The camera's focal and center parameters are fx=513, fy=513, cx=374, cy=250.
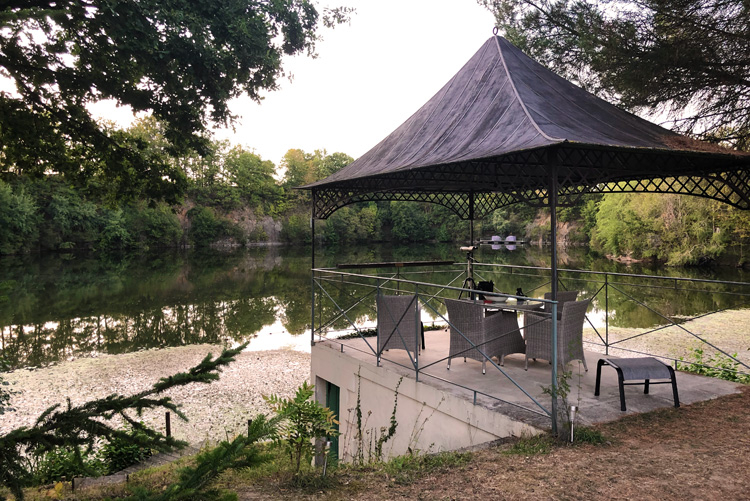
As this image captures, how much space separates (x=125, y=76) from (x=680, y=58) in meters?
7.99

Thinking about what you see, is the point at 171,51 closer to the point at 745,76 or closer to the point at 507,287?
the point at 745,76

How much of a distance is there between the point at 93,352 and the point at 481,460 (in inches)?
585

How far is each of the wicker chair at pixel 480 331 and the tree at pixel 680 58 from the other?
478cm

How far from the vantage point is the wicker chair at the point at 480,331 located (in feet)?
18.8

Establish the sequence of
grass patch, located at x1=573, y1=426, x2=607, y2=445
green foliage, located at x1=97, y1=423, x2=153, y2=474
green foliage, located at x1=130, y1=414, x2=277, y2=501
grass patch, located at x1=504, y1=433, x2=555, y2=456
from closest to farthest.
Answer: green foliage, located at x1=130, y1=414, x2=277, y2=501, grass patch, located at x1=504, y1=433, x2=555, y2=456, grass patch, located at x1=573, y1=426, x2=607, y2=445, green foliage, located at x1=97, y1=423, x2=153, y2=474

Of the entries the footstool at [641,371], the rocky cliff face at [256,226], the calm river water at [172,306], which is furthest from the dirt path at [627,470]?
the rocky cliff face at [256,226]

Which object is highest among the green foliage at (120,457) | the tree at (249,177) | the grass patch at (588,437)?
the tree at (249,177)

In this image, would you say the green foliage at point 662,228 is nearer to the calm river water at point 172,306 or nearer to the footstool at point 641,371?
the calm river water at point 172,306

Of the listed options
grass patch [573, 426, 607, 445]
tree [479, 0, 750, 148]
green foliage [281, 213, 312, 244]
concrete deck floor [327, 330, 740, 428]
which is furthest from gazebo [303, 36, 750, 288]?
green foliage [281, 213, 312, 244]

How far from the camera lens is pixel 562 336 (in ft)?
18.8

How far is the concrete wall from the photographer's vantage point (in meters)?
4.86

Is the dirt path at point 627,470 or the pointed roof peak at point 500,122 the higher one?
the pointed roof peak at point 500,122

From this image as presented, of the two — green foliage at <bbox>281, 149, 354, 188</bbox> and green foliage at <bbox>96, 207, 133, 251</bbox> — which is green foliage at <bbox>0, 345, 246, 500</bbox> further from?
green foliage at <bbox>281, 149, 354, 188</bbox>

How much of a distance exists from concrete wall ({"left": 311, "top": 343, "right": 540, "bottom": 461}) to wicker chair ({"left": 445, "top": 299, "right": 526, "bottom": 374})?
0.62 meters
